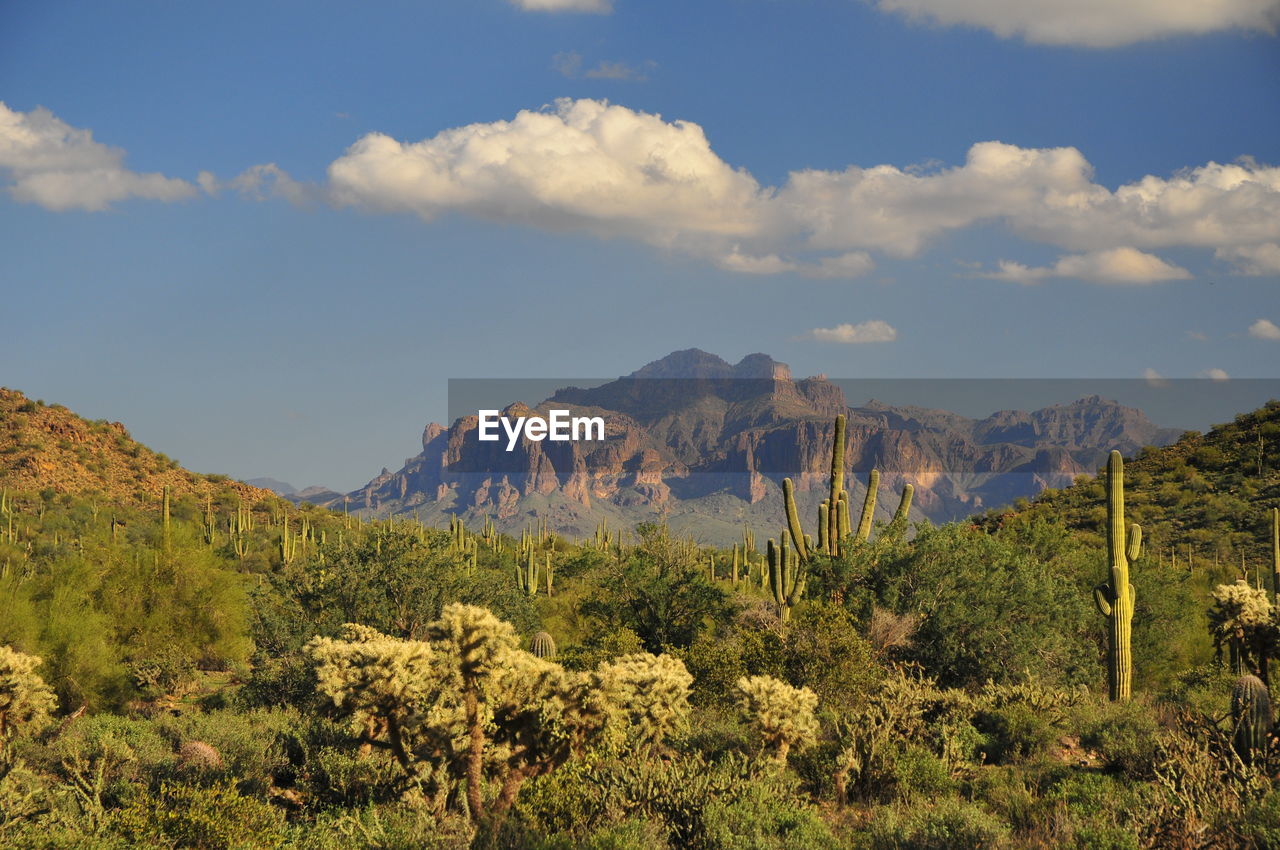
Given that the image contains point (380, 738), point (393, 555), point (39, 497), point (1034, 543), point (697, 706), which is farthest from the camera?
point (39, 497)

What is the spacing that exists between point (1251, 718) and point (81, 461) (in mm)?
74141

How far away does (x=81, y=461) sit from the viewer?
7012cm

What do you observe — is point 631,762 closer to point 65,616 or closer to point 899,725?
point 899,725

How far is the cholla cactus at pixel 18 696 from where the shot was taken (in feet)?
54.5

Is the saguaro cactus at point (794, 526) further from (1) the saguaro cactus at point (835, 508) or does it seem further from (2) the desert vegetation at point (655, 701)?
(1) the saguaro cactus at point (835, 508)

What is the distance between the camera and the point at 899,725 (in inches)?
667

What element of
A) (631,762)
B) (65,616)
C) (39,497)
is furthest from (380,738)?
(39,497)

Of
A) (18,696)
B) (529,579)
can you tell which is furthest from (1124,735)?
(529,579)

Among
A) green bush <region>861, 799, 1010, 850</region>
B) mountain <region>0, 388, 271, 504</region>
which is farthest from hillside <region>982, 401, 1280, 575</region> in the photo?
mountain <region>0, 388, 271, 504</region>

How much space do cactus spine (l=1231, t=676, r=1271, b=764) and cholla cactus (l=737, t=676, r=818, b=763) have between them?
584 centimetres

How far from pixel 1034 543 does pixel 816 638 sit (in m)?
17.2

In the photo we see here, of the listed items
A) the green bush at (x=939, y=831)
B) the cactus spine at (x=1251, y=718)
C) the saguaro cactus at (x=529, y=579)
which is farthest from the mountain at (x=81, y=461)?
the cactus spine at (x=1251, y=718)

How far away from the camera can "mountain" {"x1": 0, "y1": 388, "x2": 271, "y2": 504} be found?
65.7m

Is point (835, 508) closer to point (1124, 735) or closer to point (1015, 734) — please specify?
point (1015, 734)
